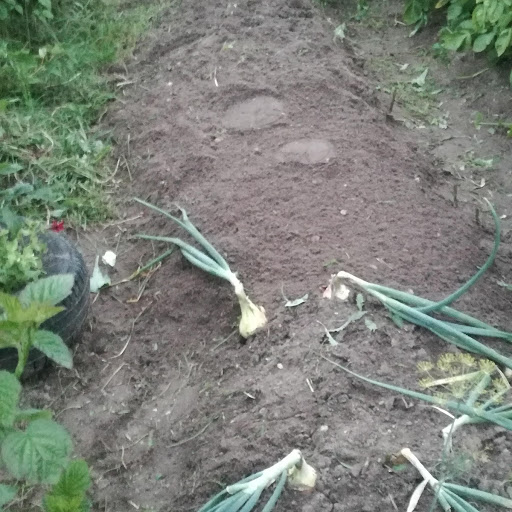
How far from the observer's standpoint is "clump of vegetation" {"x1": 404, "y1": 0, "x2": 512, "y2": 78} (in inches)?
167

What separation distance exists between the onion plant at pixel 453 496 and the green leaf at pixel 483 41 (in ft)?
10.0

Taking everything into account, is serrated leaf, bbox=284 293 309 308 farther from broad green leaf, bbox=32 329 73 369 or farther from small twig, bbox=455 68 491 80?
small twig, bbox=455 68 491 80

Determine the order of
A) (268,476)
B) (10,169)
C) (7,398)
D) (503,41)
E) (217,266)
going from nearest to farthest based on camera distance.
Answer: (7,398)
(268,476)
(217,266)
(10,169)
(503,41)

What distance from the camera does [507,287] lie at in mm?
3141

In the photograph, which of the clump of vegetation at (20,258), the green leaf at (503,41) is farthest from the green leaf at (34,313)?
the green leaf at (503,41)

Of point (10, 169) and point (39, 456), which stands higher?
point (39, 456)

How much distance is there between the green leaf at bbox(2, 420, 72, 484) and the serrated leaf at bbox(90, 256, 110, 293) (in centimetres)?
144

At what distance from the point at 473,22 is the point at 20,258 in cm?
308

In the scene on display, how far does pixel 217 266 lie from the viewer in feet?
9.86

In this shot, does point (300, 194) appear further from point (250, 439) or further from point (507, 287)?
point (250, 439)

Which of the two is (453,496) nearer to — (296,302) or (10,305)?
(296,302)

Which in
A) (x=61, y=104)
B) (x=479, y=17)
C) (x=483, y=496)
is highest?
(x=479, y=17)

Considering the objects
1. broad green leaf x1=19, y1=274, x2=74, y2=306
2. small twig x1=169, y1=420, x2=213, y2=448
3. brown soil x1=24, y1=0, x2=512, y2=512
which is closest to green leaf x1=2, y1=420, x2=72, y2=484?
broad green leaf x1=19, y1=274, x2=74, y2=306

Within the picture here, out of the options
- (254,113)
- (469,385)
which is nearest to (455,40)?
(254,113)
